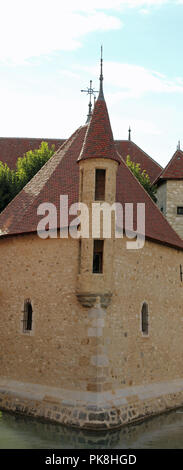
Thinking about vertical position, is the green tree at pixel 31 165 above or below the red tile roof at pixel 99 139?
above

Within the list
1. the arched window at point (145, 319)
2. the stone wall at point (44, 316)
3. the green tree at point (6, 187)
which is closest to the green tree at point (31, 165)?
the green tree at point (6, 187)

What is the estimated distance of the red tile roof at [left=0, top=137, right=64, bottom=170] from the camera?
29428 millimetres

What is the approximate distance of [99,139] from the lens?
14.7 m

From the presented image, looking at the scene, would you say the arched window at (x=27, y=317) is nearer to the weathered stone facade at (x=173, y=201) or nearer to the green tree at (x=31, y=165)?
the green tree at (x=31, y=165)

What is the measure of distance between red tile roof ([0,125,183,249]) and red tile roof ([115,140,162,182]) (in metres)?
9.68

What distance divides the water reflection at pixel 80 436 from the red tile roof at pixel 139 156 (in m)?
16.6

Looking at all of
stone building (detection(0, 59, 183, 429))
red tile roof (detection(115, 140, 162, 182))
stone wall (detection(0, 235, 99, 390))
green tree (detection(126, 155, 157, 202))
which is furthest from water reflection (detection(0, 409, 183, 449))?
red tile roof (detection(115, 140, 162, 182))

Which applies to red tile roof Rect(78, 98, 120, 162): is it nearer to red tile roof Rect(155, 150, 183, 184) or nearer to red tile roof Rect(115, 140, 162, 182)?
red tile roof Rect(155, 150, 183, 184)

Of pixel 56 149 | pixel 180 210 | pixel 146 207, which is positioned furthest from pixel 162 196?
pixel 56 149

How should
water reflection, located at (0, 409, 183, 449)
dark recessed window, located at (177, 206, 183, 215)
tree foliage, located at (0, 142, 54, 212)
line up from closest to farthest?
water reflection, located at (0, 409, 183, 449), tree foliage, located at (0, 142, 54, 212), dark recessed window, located at (177, 206, 183, 215)

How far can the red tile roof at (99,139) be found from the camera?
571 inches

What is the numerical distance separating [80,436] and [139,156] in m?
19.7

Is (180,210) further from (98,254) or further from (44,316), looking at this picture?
(44,316)
